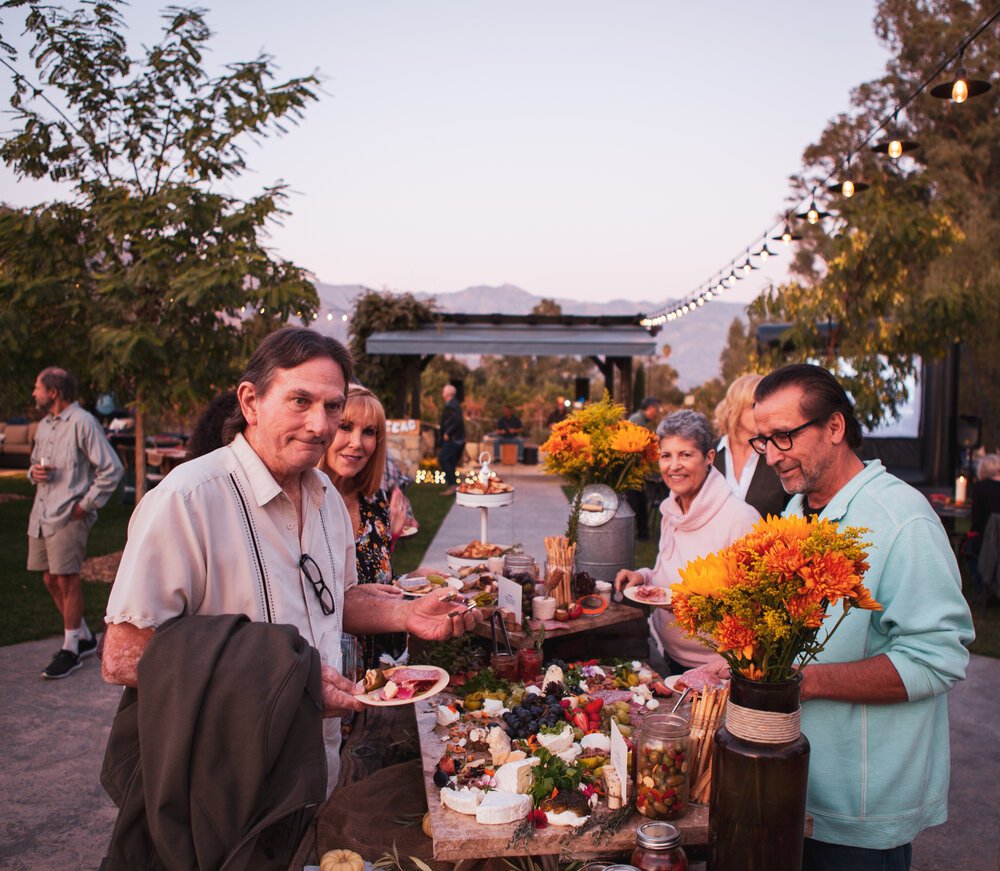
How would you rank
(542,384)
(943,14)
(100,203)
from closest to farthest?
(100,203) → (943,14) → (542,384)

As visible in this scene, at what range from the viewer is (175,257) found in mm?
7410

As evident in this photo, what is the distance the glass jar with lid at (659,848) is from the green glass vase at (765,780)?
14 centimetres

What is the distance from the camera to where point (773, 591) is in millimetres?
1487

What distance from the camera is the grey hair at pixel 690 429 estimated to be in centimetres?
363

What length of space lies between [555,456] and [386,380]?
15115mm

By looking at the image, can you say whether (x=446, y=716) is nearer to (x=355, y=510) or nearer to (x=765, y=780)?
(x=765, y=780)

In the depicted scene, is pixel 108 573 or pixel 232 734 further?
pixel 108 573

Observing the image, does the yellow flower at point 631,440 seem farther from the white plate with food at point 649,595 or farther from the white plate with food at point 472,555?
the white plate with food at point 472,555

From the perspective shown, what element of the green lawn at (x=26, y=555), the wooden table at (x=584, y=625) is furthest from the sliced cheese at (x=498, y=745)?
the green lawn at (x=26, y=555)

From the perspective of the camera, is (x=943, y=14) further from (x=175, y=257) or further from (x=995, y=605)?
(x=175, y=257)

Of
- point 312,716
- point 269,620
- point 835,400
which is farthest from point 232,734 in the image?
point 835,400

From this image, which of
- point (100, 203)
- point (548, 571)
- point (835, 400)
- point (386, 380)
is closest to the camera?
point (835, 400)

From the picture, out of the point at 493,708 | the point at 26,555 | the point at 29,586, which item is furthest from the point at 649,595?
the point at 26,555

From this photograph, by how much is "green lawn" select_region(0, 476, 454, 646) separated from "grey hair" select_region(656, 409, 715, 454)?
16.3 ft
